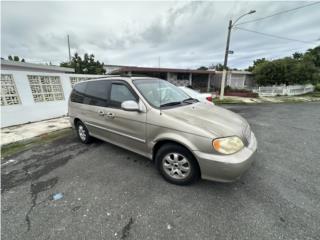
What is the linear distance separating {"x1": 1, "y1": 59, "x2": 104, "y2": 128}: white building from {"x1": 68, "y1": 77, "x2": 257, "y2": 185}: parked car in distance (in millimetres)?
4862

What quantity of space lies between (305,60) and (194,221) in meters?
23.4

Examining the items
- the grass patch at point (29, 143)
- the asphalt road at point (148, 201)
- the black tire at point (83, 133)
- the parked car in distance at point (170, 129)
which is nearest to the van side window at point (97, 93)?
the parked car in distance at point (170, 129)

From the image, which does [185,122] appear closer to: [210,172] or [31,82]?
[210,172]

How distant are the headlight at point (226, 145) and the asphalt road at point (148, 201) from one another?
730mm

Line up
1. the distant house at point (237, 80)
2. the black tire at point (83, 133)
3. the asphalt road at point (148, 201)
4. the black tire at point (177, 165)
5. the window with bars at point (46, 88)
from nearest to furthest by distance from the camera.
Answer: the asphalt road at point (148, 201) < the black tire at point (177, 165) < the black tire at point (83, 133) < the window with bars at point (46, 88) < the distant house at point (237, 80)

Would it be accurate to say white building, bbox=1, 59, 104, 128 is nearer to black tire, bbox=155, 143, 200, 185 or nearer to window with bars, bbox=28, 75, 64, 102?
window with bars, bbox=28, 75, 64, 102

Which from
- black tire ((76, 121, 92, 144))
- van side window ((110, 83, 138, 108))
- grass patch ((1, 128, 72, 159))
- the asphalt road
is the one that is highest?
van side window ((110, 83, 138, 108))

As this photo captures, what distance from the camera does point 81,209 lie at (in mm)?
2064

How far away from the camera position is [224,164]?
1979mm

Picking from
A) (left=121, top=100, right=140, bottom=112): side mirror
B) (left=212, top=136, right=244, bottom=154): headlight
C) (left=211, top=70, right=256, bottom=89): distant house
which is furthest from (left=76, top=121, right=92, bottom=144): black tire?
(left=211, top=70, right=256, bottom=89): distant house

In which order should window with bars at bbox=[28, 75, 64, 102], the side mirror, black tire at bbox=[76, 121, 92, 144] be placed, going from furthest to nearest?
1. window with bars at bbox=[28, 75, 64, 102]
2. black tire at bbox=[76, 121, 92, 144]
3. the side mirror

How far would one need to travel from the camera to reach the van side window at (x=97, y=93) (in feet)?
10.8

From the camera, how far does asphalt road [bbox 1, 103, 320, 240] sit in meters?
1.74

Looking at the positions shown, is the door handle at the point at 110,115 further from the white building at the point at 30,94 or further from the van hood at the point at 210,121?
the white building at the point at 30,94
